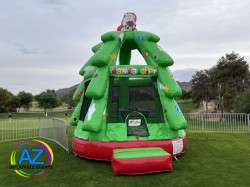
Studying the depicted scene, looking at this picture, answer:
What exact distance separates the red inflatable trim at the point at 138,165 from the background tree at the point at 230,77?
83.4 ft

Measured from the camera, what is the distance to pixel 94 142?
21.4ft

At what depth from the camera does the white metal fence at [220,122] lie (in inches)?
507

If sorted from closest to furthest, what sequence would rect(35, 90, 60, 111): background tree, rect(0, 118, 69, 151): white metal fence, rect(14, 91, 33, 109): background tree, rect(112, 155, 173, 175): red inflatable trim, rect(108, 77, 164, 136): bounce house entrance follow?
rect(112, 155, 173, 175): red inflatable trim < rect(108, 77, 164, 136): bounce house entrance < rect(0, 118, 69, 151): white metal fence < rect(14, 91, 33, 109): background tree < rect(35, 90, 60, 111): background tree

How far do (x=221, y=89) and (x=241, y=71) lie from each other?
3087 mm

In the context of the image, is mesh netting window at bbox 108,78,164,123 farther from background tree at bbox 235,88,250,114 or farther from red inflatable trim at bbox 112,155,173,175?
background tree at bbox 235,88,250,114

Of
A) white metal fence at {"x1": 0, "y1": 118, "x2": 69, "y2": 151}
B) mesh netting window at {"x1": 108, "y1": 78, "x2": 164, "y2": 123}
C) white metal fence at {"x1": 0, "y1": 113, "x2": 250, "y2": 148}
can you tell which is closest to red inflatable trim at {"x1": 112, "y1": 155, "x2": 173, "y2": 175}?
mesh netting window at {"x1": 108, "y1": 78, "x2": 164, "y2": 123}

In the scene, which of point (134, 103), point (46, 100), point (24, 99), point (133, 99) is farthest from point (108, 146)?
point (46, 100)

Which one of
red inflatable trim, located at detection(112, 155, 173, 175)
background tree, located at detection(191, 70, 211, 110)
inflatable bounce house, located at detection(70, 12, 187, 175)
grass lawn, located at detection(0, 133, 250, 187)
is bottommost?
grass lawn, located at detection(0, 133, 250, 187)

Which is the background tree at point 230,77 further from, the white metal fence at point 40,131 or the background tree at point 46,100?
the background tree at point 46,100

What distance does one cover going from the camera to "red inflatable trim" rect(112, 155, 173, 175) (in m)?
Answer: 5.38

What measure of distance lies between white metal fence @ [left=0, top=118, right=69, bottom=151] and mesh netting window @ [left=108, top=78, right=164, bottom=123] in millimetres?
2128

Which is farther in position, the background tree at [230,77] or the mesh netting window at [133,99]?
the background tree at [230,77]

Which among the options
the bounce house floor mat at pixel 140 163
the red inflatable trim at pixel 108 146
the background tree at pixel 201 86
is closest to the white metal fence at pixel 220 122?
the red inflatable trim at pixel 108 146

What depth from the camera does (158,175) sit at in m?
5.48
